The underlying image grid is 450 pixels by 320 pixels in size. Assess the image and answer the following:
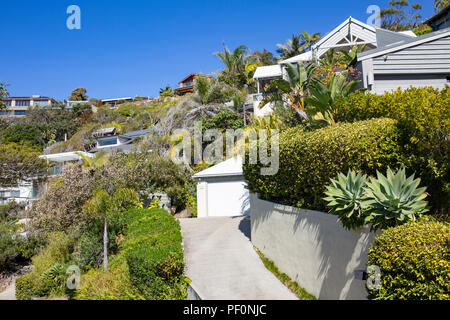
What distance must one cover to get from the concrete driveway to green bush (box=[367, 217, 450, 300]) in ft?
11.9

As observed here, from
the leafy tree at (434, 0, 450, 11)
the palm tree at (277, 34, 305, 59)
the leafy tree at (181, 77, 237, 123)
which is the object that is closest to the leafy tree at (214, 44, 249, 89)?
the palm tree at (277, 34, 305, 59)

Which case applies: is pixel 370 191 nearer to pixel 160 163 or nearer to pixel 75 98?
pixel 160 163

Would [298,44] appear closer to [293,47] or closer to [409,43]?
[293,47]

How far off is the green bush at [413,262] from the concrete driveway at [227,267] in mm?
3624

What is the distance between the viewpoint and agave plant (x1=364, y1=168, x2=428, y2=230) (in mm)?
5008

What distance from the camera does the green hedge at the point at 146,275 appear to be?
26.2 feet

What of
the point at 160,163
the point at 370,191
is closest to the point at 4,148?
the point at 160,163

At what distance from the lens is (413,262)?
13.2 feet

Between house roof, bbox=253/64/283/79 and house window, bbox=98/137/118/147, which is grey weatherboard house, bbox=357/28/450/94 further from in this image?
house window, bbox=98/137/118/147

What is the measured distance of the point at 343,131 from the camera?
6762 mm

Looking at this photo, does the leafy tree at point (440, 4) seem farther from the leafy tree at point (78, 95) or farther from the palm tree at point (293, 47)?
the leafy tree at point (78, 95)

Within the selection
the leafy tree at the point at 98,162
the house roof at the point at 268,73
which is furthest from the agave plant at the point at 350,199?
the house roof at the point at 268,73

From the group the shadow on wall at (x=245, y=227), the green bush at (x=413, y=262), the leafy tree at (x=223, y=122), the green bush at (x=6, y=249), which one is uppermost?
the leafy tree at (x=223, y=122)

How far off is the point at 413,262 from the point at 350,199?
1808 millimetres
